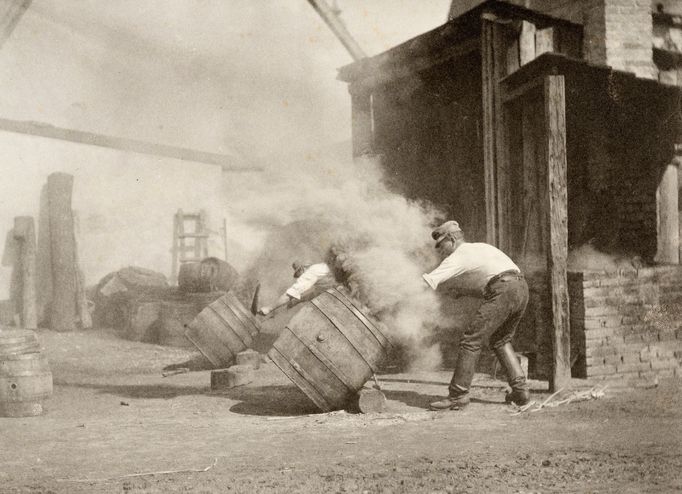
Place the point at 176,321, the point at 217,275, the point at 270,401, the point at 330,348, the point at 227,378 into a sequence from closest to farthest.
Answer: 1. the point at 330,348
2. the point at 270,401
3. the point at 227,378
4. the point at 176,321
5. the point at 217,275

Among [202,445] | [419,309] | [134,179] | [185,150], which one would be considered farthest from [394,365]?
[185,150]

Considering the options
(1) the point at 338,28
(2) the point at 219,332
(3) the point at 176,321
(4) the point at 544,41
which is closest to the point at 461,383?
(2) the point at 219,332

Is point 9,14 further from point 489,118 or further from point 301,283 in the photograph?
point 301,283

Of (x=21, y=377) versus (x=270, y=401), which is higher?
(x=21, y=377)

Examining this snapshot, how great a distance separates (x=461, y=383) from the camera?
6.86 m

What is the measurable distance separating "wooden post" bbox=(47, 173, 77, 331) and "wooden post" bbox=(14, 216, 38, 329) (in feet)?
1.21

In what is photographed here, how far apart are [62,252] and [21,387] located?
854 cm

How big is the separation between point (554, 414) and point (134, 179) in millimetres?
13425

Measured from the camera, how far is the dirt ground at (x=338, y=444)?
15.1 feet

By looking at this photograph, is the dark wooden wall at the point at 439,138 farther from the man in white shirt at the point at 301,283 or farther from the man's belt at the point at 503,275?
the man in white shirt at the point at 301,283

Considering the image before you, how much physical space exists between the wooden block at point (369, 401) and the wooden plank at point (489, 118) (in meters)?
3.68

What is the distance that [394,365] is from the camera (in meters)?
9.62

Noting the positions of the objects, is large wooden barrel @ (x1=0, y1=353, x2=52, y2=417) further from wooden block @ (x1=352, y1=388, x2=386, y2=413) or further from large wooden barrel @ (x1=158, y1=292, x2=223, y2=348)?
large wooden barrel @ (x1=158, y1=292, x2=223, y2=348)

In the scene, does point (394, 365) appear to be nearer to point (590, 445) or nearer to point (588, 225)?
point (588, 225)
